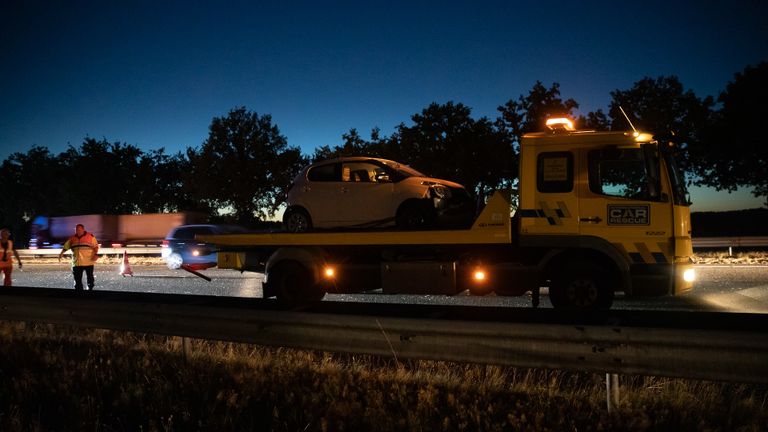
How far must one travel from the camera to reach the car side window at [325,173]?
10.1 metres

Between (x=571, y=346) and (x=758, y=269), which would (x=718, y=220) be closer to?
(x=758, y=269)

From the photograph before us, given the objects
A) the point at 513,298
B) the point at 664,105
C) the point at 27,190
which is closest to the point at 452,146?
the point at 664,105

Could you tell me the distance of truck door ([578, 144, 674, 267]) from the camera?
8133 millimetres

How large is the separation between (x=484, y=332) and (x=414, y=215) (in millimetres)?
5337

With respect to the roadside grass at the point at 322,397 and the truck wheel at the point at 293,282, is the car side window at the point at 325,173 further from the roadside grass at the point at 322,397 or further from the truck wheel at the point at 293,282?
the roadside grass at the point at 322,397

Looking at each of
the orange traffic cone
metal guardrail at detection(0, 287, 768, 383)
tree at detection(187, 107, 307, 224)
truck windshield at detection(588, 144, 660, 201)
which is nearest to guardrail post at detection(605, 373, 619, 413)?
metal guardrail at detection(0, 287, 768, 383)

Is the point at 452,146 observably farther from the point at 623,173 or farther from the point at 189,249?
the point at 623,173

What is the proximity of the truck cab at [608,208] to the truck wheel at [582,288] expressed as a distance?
20mm

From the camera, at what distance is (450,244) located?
898 centimetres

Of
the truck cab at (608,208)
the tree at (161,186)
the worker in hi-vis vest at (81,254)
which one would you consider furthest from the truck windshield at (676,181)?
the tree at (161,186)

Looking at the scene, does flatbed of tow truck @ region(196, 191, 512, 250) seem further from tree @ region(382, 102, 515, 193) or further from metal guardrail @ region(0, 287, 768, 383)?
tree @ region(382, 102, 515, 193)

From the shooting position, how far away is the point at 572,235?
8.40 m

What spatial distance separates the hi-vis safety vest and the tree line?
937cm

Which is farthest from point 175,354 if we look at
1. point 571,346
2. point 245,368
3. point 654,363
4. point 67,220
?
point 67,220
